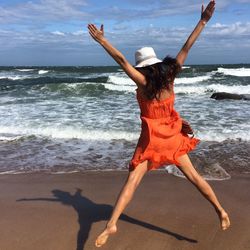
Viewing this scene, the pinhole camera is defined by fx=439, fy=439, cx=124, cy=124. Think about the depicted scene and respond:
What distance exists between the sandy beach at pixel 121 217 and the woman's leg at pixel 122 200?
425mm

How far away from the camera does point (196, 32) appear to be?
355cm

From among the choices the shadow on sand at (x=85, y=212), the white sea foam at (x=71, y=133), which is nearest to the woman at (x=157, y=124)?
the shadow on sand at (x=85, y=212)

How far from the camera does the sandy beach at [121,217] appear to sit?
12.6ft

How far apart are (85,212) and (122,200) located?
1.24 m

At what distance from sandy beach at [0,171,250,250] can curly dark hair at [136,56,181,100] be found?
1.36m

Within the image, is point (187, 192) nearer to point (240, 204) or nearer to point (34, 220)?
point (240, 204)

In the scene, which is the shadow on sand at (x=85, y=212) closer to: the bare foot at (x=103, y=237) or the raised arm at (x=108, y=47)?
the bare foot at (x=103, y=237)

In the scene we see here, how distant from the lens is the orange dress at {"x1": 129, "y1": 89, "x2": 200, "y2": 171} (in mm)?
3508

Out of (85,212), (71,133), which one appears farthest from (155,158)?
(71,133)

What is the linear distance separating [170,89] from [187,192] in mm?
2017

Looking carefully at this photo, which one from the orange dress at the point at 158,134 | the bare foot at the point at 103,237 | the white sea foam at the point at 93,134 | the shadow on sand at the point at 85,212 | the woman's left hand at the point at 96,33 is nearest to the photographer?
the woman's left hand at the point at 96,33

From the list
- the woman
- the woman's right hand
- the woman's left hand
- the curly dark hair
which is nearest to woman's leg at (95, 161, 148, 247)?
the woman

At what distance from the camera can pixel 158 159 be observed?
140 inches

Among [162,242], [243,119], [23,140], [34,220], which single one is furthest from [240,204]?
[243,119]
